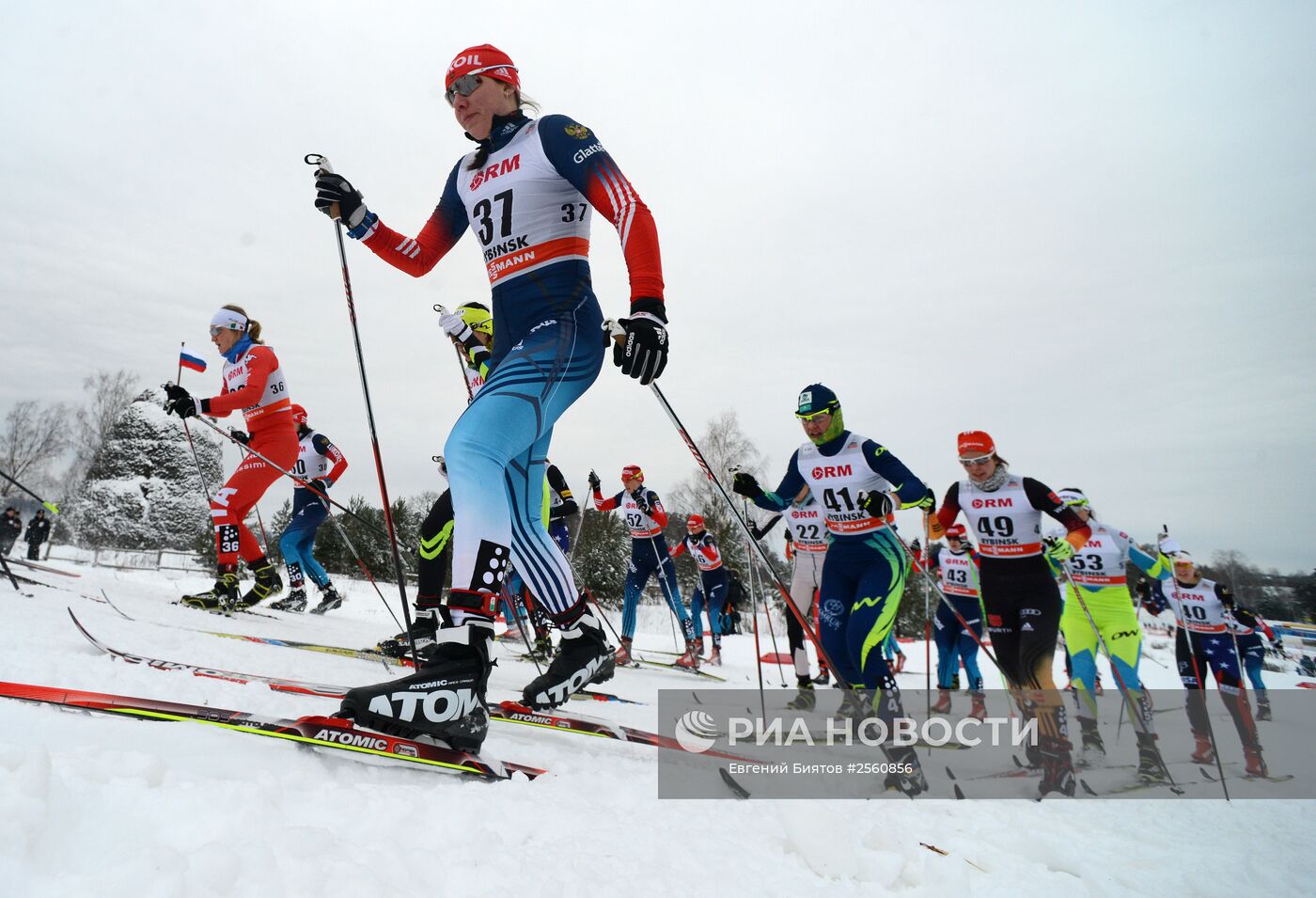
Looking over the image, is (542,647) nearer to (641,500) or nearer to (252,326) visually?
(641,500)

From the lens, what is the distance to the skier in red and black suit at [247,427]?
625 centimetres

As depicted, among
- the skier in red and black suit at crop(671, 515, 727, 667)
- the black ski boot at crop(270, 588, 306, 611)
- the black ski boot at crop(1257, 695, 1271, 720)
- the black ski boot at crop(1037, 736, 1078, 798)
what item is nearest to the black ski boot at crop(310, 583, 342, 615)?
the black ski boot at crop(270, 588, 306, 611)

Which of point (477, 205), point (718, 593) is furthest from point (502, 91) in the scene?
point (718, 593)

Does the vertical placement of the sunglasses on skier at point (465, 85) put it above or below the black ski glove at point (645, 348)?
above

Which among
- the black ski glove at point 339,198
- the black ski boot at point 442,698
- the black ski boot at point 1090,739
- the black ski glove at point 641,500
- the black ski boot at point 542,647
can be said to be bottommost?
the black ski boot at point 1090,739

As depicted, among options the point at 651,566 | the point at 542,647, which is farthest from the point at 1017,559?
the point at 651,566

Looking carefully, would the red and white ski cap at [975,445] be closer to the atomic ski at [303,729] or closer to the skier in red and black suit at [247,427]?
the atomic ski at [303,729]

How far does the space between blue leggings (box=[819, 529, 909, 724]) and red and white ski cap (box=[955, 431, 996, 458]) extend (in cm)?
129

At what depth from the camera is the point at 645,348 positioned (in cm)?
224

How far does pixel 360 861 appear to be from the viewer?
121 centimetres

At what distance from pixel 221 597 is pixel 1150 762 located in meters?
8.60

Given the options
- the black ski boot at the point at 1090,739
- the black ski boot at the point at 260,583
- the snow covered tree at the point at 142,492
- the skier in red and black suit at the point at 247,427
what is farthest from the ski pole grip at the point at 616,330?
the snow covered tree at the point at 142,492

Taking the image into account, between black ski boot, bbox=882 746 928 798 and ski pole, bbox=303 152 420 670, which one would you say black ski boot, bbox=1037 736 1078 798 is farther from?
ski pole, bbox=303 152 420 670

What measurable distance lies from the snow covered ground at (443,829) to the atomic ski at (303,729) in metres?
0.03
